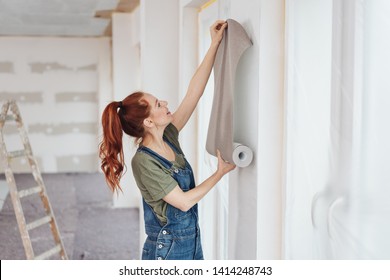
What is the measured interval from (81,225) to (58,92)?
14.8ft

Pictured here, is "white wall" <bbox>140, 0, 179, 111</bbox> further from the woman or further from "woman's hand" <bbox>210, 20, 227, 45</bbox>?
"woman's hand" <bbox>210, 20, 227, 45</bbox>

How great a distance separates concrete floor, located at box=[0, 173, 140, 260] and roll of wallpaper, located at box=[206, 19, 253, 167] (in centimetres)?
282

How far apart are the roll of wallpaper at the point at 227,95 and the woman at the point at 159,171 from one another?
0.07m

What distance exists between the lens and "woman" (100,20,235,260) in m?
1.99

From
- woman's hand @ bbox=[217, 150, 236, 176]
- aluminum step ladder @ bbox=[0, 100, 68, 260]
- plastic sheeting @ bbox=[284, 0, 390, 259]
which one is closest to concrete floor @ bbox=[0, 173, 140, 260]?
aluminum step ladder @ bbox=[0, 100, 68, 260]

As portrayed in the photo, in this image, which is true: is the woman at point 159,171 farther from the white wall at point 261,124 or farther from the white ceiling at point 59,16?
the white ceiling at point 59,16

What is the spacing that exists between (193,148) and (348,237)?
205 cm

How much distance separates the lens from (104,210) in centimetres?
672

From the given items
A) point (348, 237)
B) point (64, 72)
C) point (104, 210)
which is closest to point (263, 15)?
point (348, 237)

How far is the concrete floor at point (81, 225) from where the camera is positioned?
4.82m

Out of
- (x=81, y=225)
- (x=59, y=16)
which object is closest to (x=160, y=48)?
(x=81, y=225)

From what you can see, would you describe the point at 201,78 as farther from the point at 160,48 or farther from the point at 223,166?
the point at 160,48

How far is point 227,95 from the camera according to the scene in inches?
75.6
